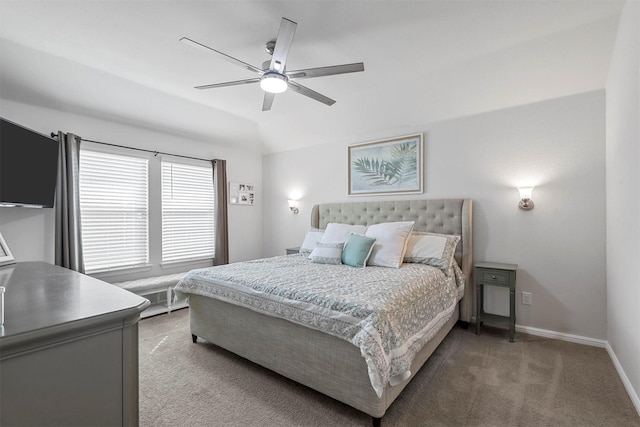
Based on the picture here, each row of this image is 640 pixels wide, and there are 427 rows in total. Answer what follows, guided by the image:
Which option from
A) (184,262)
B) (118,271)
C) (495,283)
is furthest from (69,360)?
(184,262)

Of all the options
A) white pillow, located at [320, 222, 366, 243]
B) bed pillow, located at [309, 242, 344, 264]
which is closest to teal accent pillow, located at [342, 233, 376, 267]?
bed pillow, located at [309, 242, 344, 264]

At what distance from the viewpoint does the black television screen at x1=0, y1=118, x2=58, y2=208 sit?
7.34 feet

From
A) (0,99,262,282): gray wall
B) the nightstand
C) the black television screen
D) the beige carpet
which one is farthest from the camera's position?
(0,99,262,282): gray wall

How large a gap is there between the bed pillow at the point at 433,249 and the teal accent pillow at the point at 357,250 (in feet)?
1.51

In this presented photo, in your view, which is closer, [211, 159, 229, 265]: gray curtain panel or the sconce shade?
[211, 159, 229, 265]: gray curtain panel

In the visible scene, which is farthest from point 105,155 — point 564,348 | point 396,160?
point 564,348

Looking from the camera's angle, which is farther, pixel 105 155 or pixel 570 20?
pixel 105 155

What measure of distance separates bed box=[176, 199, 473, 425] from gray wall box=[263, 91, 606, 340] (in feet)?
0.99

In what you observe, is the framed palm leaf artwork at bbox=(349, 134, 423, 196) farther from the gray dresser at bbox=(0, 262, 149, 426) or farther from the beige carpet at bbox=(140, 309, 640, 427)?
the gray dresser at bbox=(0, 262, 149, 426)

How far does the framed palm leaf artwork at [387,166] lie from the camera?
394cm

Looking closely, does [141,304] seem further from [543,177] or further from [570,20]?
[543,177]

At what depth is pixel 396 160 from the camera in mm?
4090

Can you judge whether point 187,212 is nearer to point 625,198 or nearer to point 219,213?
point 219,213

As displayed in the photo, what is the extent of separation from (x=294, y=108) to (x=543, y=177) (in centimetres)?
319
